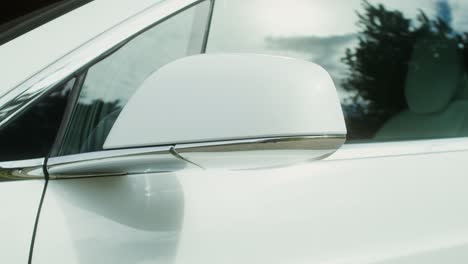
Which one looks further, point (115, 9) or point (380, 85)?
point (380, 85)

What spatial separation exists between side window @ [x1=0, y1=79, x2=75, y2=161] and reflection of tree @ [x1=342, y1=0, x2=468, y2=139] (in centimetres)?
79

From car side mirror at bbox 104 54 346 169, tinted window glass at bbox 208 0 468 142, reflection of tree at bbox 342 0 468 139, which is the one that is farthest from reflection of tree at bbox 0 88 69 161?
reflection of tree at bbox 342 0 468 139

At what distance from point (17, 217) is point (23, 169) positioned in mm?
95

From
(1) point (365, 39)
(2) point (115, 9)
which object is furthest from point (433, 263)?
(2) point (115, 9)

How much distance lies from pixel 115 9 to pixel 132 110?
1.21ft

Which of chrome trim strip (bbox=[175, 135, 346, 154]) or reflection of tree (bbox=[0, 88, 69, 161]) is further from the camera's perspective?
reflection of tree (bbox=[0, 88, 69, 161])

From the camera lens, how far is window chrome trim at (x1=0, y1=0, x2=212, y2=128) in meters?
1.10

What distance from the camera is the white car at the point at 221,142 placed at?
0.95 meters

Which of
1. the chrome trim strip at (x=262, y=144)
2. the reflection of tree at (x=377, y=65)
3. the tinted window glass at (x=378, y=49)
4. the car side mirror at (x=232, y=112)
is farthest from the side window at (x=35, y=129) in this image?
the reflection of tree at (x=377, y=65)

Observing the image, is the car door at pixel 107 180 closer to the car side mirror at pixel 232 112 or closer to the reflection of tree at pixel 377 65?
the car side mirror at pixel 232 112

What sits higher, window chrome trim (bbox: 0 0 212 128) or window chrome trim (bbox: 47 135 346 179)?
window chrome trim (bbox: 0 0 212 128)

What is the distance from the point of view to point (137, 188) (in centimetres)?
115

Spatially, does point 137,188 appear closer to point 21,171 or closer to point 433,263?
point 21,171

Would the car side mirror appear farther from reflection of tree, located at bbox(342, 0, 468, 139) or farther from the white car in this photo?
reflection of tree, located at bbox(342, 0, 468, 139)
